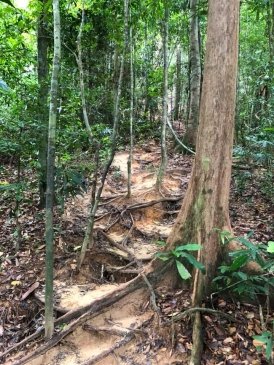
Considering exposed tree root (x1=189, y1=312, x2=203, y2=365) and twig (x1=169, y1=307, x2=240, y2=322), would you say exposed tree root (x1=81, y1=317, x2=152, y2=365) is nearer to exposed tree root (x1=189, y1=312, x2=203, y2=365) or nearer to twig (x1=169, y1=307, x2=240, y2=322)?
twig (x1=169, y1=307, x2=240, y2=322)

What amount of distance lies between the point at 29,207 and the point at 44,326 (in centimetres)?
331

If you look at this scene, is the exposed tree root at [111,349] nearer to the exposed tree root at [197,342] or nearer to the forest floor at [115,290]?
the forest floor at [115,290]

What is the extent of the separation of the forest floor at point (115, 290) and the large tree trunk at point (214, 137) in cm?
48

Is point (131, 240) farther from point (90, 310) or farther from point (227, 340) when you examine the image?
point (227, 340)

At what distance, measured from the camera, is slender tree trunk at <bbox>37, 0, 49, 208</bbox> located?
5.55m

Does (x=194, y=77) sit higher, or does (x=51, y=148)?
(x=194, y=77)

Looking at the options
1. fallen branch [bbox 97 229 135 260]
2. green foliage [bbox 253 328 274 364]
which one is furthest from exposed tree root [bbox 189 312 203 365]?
fallen branch [bbox 97 229 135 260]

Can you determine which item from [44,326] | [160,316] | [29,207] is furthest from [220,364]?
[29,207]

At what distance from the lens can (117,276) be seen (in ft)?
16.2

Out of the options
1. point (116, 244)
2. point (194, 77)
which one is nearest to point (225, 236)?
point (116, 244)

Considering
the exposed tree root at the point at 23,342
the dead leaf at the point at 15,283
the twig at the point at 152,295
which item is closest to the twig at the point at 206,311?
the twig at the point at 152,295

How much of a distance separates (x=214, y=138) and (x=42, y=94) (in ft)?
10.4

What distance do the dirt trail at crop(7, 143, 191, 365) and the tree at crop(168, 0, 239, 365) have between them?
26.0 inches

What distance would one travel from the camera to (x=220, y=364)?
3.20 m
